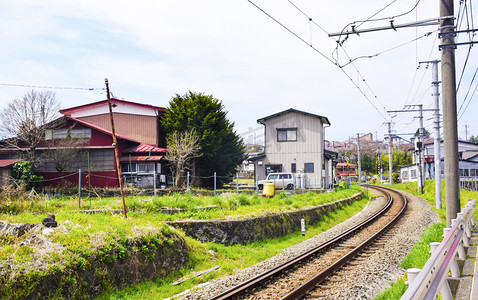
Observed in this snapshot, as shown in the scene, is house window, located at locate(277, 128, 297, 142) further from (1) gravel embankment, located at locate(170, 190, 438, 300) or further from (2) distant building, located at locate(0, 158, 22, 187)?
(2) distant building, located at locate(0, 158, 22, 187)

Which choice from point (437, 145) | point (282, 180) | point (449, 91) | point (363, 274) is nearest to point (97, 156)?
point (282, 180)

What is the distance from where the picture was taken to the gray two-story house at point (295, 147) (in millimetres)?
33594

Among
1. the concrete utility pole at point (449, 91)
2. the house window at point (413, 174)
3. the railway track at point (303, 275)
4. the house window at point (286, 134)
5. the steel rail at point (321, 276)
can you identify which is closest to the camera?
the steel rail at point (321, 276)

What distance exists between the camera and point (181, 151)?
29.9 meters

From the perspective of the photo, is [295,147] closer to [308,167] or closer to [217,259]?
[308,167]

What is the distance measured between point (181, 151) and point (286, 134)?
391 inches

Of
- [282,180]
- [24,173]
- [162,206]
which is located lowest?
[162,206]

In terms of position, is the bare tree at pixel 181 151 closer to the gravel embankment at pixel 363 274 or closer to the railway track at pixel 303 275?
the gravel embankment at pixel 363 274

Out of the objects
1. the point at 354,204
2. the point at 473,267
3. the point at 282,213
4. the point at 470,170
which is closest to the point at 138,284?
the point at 473,267

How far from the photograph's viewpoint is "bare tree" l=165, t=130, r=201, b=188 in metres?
29.6

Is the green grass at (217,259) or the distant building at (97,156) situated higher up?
the distant building at (97,156)

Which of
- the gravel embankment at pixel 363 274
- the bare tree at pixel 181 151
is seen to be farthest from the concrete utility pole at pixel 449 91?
the bare tree at pixel 181 151

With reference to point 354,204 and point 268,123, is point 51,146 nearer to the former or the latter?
point 268,123

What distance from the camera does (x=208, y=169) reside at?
3612 centimetres
